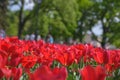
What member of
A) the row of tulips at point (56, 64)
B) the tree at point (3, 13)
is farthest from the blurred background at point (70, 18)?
the row of tulips at point (56, 64)

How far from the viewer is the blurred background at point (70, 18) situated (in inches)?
2058

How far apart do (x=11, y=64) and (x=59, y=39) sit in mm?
74151

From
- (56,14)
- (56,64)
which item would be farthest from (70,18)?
(56,64)

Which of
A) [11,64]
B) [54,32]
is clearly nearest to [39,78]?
[11,64]

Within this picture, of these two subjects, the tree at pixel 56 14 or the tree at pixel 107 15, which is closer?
the tree at pixel 56 14

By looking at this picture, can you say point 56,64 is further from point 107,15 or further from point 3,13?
point 107,15

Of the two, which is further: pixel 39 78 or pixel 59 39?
pixel 59 39

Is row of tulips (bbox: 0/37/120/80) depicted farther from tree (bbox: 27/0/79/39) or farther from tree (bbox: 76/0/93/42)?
tree (bbox: 76/0/93/42)

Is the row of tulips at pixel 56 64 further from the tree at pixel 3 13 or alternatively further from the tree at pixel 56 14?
the tree at pixel 3 13

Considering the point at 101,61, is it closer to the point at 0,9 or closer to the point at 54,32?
the point at 0,9

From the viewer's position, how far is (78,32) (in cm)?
6788

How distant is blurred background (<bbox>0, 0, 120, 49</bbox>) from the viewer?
52281mm

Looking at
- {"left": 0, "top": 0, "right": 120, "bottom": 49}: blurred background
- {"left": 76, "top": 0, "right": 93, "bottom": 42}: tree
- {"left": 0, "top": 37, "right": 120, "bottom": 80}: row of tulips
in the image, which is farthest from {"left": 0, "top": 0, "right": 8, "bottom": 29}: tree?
{"left": 0, "top": 37, "right": 120, "bottom": 80}: row of tulips

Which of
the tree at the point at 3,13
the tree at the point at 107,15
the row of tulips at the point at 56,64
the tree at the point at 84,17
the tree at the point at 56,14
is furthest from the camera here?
the tree at the point at 84,17
